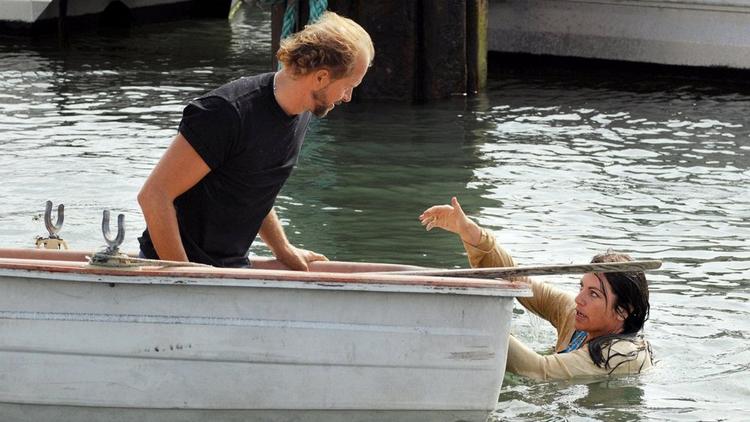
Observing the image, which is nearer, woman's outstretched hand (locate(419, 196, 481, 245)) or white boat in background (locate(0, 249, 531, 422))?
white boat in background (locate(0, 249, 531, 422))

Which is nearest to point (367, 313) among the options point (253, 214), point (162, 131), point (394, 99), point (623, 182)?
point (253, 214)

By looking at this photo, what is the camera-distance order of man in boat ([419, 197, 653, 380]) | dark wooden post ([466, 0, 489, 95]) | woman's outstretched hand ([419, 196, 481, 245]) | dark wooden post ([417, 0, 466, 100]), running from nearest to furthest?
1. woman's outstretched hand ([419, 196, 481, 245])
2. man in boat ([419, 197, 653, 380])
3. dark wooden post ([417, 0, 466, 100])
4. dark wooden post ([466, 0, 489, 95])

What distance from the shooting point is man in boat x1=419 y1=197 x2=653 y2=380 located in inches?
238

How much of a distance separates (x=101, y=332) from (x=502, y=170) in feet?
21.9

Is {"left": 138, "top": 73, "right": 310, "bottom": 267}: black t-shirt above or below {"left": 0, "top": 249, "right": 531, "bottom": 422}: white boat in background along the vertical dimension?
above

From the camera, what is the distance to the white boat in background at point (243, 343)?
500cm

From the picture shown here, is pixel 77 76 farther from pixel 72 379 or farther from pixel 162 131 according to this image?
pixel 72 379

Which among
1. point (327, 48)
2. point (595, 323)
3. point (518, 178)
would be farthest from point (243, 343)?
point (518, 178)

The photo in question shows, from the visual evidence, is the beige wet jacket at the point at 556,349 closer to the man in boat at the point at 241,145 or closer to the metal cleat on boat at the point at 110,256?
the man in boat at the point at 241,145

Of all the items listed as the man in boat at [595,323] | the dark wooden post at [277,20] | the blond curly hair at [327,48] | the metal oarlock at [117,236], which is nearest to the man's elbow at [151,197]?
the metal oarlock at [117,236]

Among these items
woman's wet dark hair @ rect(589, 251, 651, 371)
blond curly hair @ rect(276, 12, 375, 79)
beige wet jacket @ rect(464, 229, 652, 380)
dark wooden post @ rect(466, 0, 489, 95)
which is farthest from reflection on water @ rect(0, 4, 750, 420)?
blond curly hair @ rect(276, 12, 375, 79)

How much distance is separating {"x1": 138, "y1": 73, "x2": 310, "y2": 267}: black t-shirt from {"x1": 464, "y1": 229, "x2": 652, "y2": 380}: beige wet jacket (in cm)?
116

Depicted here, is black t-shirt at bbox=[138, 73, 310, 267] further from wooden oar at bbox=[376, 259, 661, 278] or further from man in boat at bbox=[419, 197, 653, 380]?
man in boat at bbox=[419, 197, 653, 380]

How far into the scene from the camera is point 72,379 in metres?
5.12
